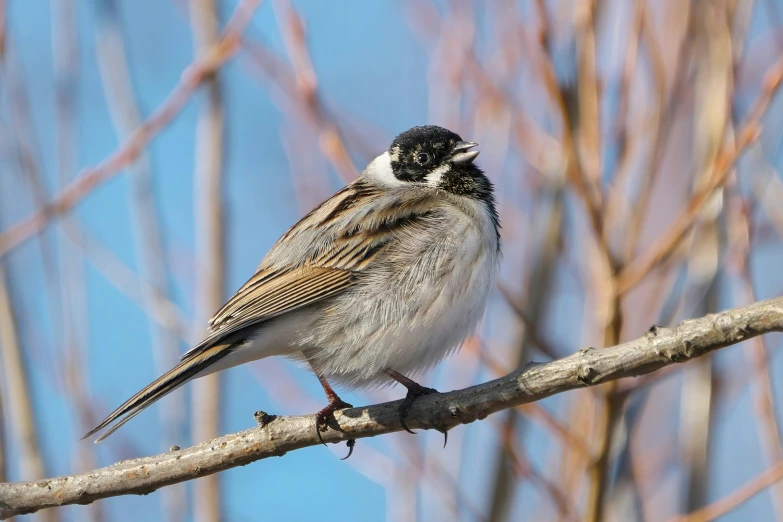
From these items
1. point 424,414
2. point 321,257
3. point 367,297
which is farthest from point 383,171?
point 424,414

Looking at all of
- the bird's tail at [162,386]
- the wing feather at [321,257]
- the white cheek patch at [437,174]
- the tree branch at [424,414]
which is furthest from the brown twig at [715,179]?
the bird's tail at [162,386]

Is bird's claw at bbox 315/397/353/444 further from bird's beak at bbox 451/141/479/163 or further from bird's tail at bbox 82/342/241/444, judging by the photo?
bird's beak at bbox 451/141/479/163

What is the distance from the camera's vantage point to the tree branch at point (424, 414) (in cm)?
226

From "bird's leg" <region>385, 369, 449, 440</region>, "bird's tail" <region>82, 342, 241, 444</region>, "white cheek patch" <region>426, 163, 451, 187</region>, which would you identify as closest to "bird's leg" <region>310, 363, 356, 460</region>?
"bird's leg" <region>385, 369, 449, 440</region>

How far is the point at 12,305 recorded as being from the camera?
3.62 m

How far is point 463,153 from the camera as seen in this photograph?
418 centimetres

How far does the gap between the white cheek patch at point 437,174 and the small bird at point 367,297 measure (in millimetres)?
323

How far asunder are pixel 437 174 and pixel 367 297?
37.3 inches

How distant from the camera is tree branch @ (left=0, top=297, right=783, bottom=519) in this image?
2.26 m

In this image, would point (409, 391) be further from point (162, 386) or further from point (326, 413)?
point (162, 386)

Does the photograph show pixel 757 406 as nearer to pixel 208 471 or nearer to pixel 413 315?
pixel 413 315

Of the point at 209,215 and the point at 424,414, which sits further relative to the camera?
the point at 209,215

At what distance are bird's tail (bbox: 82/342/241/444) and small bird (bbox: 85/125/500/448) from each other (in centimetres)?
1

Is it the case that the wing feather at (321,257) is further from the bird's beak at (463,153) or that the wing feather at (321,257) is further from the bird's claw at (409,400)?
the bird's claw at (409,400)
